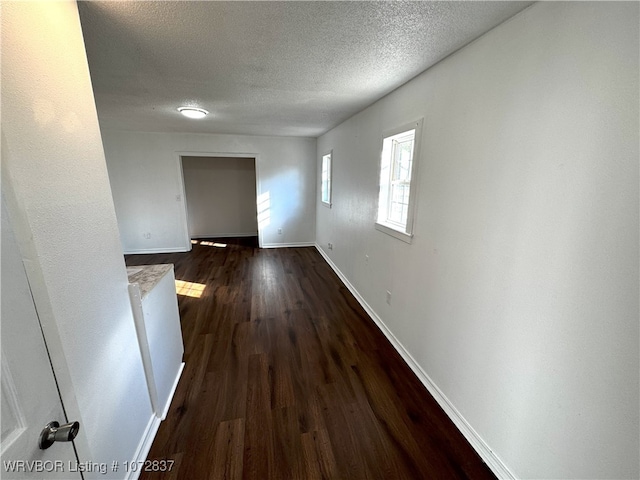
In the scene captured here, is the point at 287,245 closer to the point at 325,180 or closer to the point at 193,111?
the point at 325,180

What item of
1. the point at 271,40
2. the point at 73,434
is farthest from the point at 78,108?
the point at 73,434

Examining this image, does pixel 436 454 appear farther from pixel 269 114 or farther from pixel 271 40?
pixel 269 114

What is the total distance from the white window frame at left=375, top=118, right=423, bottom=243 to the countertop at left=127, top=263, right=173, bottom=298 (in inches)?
73.0

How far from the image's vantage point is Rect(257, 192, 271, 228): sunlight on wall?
17.6 feet

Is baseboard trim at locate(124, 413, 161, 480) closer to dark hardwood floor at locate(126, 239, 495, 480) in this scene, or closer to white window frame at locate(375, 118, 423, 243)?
dark hardwood floor at locate(126, 239, 495, 480)

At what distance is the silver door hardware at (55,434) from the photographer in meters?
0.65

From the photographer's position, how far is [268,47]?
1542 millimetres

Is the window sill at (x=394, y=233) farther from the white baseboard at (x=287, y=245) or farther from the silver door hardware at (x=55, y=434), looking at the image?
the white baseboard at (x=287, y=245)

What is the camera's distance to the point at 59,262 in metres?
0.88

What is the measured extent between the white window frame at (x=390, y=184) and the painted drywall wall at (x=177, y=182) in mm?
3121

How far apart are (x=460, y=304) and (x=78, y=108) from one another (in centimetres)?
212

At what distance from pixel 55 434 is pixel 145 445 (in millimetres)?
1049

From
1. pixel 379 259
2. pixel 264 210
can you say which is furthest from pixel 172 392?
pixel 264 210

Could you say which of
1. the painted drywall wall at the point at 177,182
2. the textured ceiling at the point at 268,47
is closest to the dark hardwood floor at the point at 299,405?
the textured ceiling at the point at 268,47
